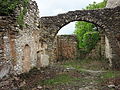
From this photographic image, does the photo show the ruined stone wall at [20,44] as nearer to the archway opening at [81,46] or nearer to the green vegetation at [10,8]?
the green vegetation at [10,8]

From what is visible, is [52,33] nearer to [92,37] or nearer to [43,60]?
[43,60]

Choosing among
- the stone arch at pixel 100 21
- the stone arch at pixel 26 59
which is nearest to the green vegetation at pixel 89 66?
the stone arch at pixel 100 21

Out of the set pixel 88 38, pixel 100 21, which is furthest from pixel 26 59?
pixel 88 38

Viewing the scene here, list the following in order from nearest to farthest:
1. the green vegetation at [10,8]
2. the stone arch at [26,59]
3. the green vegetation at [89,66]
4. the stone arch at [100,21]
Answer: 1. the green vegetation at [10,8]
2. the stone arch at [26,59]
3. the stone arch at [100,21]
4. the green vegetation at [89,66]

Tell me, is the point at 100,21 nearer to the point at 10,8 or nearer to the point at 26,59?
the point at 26,59

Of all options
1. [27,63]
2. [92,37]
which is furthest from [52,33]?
[92,37]

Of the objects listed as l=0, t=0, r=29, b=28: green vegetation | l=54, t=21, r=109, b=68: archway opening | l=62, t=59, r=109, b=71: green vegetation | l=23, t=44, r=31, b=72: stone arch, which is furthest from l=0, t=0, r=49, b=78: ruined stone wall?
l=54, t=21, r=109, b=68: archway opening

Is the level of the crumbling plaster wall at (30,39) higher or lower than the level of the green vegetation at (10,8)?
lower

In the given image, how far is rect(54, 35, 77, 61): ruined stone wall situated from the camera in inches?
804

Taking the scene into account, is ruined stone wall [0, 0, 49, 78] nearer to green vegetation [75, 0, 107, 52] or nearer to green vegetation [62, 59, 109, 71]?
green vegetation [62, 59, 109, 71]

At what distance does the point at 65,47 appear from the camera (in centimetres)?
2066

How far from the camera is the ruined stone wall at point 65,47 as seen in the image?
2042 cm

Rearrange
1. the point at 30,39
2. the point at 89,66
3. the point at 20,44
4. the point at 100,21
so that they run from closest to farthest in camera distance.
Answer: the point at 20,44
the point at 30,39
the point at 100,21
the point at 89,66

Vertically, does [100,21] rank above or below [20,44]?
above
